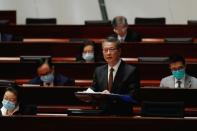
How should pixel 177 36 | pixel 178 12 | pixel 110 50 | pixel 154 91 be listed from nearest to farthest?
pixel 110 50, pixel 154 91, pixel 177 36, pixel 178 12

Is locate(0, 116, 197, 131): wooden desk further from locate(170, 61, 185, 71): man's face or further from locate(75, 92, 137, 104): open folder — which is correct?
locate(170, 61, 185, 71): man's face

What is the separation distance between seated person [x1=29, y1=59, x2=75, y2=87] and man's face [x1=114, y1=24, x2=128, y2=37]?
55.6 inches

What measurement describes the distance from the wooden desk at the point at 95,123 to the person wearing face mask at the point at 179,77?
6.08 ft

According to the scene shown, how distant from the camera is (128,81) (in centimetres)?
493

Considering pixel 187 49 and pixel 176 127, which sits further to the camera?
pixel 187 49

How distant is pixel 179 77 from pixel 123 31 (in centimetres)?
187

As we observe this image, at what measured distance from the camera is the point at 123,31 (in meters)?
7.75

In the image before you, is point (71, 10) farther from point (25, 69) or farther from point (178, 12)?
point (25, 69)

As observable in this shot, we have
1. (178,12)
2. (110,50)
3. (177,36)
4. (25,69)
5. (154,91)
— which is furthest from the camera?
(178,12)

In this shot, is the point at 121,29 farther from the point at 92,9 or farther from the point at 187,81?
the point at 92,9

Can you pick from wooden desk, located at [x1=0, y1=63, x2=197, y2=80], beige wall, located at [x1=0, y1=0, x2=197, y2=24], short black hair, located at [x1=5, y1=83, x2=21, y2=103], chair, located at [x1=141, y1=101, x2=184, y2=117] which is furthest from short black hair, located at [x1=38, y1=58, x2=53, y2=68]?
beige wall, located at [x1=0, y1=0, x2=197, y2=24]

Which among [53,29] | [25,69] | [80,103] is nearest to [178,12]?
[53,29]

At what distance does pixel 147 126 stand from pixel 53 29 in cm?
444

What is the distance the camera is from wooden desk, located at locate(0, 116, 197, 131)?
4.14 metres
